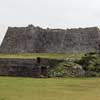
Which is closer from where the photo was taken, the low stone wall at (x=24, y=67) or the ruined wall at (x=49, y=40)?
the low stone wall at (x=24, y=67)

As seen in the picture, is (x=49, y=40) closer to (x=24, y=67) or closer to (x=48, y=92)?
(x=24, y=67)

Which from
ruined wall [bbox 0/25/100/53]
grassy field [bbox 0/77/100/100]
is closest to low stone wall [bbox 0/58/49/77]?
grassy field [bbox 0/77/100/100]

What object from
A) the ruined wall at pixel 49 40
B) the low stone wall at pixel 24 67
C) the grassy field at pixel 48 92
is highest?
the ruined wall at pixel 49 40

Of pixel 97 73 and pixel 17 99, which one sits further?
pixel 97 73

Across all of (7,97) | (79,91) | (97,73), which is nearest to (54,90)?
(79,91)

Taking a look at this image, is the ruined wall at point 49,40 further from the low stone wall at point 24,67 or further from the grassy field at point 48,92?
the grassy field at point 48,92

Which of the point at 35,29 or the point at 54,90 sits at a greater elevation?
the point at 35,29

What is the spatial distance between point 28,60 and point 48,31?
15655mm

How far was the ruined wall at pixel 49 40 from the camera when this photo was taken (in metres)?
43.4

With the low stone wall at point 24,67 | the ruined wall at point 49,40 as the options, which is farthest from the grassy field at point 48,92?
the ruined wall at point 49,40

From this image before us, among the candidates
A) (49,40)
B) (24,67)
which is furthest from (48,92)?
(49,40)

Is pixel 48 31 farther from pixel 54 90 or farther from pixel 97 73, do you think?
pixel 54 90

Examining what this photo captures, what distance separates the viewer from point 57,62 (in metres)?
31.1

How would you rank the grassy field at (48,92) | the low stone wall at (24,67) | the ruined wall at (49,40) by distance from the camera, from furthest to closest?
the ruined wall at (49,40)
the low stone wall at (24,67)
the grassy field at (48,92)
